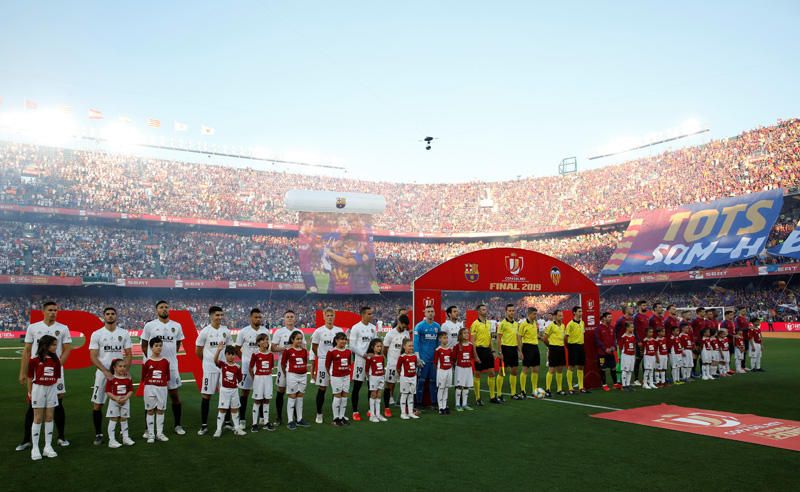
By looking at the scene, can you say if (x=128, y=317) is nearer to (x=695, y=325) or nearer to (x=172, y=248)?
(x=172, y=248)

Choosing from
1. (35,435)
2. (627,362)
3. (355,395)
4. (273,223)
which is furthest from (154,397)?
(273,223)

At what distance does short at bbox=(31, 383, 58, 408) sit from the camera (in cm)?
→ 802

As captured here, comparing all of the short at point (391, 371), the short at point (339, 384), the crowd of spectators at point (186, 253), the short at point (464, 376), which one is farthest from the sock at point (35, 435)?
the crowd of spectators at point (186, 253)

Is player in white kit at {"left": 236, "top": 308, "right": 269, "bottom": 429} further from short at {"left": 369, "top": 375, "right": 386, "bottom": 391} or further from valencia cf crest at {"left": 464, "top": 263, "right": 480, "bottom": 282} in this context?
valencia cf crest at {"left": 464, "top": 263, "right": 480, "bottom": 282}

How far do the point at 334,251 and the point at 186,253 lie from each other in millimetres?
13483

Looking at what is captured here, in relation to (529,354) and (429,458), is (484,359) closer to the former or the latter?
(529,354)

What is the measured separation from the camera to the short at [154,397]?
891 cm

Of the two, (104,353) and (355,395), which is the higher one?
(104,353)

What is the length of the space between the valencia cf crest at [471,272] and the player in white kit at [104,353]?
331 inches

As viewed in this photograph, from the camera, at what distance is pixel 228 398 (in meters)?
9.55

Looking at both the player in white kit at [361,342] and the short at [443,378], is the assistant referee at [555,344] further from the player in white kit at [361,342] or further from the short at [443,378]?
the player in white kit at [361,342]

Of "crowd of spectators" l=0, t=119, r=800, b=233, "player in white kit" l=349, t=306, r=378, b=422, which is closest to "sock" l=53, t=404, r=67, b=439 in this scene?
"player in white kit" l=349, t=306, r=378, b=422

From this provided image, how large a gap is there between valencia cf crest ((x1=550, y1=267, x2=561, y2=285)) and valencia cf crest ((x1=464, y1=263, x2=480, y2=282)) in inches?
101

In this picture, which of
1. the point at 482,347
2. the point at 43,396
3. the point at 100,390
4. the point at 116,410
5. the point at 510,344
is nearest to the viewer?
the point at 43,396
